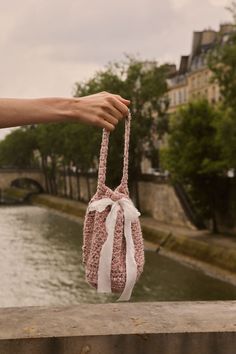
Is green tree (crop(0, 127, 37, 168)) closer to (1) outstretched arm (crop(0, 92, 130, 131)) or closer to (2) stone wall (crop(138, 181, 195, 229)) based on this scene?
(2) stone wall (crop(138, 181, 195, 229))

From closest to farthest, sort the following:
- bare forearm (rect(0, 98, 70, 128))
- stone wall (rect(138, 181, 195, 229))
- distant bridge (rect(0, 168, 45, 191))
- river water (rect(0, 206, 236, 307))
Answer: bare forearm (rect(0, 98, 70, 128)) < river water (rect(0, 206, 236, 307)) < stone wall (rect(138, 181, 195, 229)) < distant bridge (rect(0, 168, 45, 191))

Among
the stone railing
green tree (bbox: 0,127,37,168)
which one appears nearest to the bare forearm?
the stone railing

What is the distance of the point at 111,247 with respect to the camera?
3426 mm

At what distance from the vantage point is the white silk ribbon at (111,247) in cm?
341

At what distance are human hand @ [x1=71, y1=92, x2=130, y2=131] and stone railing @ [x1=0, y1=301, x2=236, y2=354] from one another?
1068mm

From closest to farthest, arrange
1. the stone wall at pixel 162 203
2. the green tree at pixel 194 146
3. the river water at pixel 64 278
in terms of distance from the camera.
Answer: the river water at pixel 64 278
the green tree at pixel 194 146
the stone wall at pixel 162 203

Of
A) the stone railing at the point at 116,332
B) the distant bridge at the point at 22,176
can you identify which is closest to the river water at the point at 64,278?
the stone railing at the point at 116,332

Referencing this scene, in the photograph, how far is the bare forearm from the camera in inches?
120

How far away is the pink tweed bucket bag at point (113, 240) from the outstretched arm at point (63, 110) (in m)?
0.20

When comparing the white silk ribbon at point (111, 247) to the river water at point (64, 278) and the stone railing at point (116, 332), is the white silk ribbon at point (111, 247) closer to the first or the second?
the stone railing at point (116, 332)

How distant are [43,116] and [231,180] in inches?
1325

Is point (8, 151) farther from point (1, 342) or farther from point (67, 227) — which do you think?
point (1, 342)

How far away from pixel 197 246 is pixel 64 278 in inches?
300

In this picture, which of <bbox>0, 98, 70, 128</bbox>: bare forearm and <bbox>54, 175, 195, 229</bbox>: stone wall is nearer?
<bbox>0, 98, 70, 128</bbox>: bare forearm
